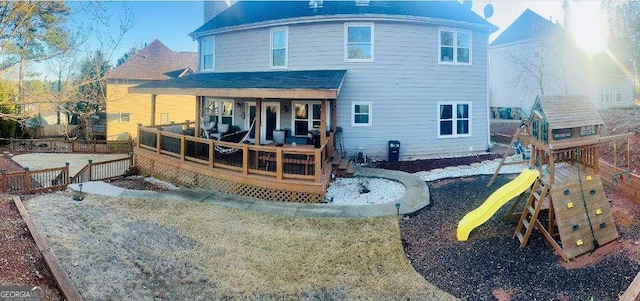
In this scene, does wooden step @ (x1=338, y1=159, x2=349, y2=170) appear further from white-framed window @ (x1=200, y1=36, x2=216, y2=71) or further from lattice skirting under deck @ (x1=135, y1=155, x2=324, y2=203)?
white-framed window @ (x1=200, y1=36, x2=216, y2=71)

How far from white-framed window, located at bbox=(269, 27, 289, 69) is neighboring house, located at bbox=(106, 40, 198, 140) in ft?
51.1

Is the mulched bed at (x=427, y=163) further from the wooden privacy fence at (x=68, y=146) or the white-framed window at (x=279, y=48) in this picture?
the wooden privacy fence at (x=68, y=146)

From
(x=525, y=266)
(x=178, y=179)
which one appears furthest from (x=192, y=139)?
(x=525, y=266)

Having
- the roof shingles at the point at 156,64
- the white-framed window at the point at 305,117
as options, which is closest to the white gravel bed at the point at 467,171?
the white-framed window at the point at 305,117

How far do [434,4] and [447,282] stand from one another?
610 inches

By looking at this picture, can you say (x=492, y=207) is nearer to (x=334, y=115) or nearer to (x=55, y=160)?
(x=334, y=115)

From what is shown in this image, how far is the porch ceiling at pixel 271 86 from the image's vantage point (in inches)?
436

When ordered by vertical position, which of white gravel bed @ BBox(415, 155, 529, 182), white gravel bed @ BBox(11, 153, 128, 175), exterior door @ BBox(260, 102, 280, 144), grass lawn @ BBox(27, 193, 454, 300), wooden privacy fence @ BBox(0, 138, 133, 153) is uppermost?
exterior door @ BBox(260, 102, 280, 144)

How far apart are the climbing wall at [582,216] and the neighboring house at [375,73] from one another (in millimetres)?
8990

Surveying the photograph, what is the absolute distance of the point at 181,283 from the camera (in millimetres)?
5531

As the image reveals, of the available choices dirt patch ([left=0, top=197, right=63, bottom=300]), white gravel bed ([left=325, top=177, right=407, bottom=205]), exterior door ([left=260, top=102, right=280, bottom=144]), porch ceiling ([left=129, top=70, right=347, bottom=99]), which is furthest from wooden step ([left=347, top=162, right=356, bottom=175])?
dirt patch ([left=0, top=197, right=63, bottom=300])

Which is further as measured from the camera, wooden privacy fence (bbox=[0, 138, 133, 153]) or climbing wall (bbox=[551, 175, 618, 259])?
wooden privacy fence (bbox=[0, 138, 133, 153])

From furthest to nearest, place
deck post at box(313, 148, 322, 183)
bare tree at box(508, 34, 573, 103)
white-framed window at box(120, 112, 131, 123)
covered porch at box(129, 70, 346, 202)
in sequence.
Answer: white-framed window at box(120, 112, 131, 123)
bare tree at box(508, 34, 573, 103)
covered porch at box(129, 70, 346, 202)
deck post at box(313, 148, 322, 183)

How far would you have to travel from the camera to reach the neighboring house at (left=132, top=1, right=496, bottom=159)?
1515 cm
